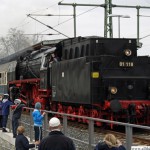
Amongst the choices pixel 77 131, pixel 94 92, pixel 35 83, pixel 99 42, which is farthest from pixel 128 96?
pixel 35 83

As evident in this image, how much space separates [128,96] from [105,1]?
13734mm

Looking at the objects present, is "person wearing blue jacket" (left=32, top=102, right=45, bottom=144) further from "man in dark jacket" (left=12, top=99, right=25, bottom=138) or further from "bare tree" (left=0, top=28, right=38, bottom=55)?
"bare tree" (left=0, top=28, right=38, bottom=55)

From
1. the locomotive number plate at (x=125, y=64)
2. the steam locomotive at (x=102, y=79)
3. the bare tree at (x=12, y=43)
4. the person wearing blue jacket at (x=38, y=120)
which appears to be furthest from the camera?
the bare tree at (x=12, y=43)

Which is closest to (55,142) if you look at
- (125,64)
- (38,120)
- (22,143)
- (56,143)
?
(56,143)

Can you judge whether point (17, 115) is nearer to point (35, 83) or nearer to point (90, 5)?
point (35, 83)

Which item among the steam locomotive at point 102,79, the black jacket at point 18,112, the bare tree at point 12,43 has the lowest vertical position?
the black jacket at point 18,112

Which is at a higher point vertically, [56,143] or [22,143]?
[56,143]

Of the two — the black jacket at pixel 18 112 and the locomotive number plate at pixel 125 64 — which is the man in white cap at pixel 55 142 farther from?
the locomotive number plate at pixel 125 64

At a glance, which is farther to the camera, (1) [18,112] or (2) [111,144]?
(1) [18,112]

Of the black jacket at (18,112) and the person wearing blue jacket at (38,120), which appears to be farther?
the black jacket at (18,112)

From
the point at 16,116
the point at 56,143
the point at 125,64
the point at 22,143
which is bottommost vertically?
the point at 22,143

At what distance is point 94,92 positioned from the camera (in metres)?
15.1

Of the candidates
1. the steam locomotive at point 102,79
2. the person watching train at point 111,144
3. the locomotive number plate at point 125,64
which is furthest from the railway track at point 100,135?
the locomotive number plate at point 125,64

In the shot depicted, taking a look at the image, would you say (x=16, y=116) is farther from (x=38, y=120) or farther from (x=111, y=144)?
(x=111, y=144)
